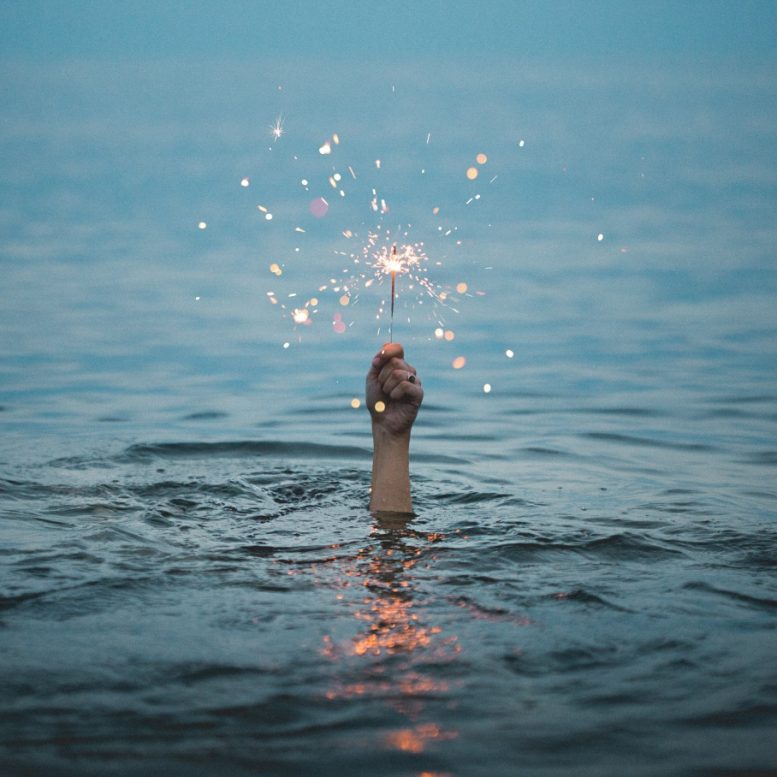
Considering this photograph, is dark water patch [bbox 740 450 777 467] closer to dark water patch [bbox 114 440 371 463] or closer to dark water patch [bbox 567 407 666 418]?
dark water patch [bbox 567 407 666 418]

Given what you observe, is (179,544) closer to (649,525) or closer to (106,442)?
(649,525)

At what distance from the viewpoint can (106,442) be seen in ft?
35.0

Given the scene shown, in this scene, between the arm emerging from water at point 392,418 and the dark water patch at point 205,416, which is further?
the dark water patch at point 205,416

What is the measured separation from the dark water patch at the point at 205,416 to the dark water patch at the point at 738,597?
699 cm

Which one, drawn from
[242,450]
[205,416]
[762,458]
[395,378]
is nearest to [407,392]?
[395,378]

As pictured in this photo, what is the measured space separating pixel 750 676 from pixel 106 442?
276 inches

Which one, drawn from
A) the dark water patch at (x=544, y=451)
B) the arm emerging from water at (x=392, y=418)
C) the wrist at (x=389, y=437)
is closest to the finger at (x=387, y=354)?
the arm emerging from water at (x=392, y=418)

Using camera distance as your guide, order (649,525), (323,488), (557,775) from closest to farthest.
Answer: (557,775)
(649,525)
(323,488)

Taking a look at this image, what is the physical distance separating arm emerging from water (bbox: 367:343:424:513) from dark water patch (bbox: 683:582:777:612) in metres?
1.96

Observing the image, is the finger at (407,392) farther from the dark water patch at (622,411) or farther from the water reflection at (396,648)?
the dark water patch at (622,411)

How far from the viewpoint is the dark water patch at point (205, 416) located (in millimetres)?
12281

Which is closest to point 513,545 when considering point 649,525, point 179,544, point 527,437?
point 649,525

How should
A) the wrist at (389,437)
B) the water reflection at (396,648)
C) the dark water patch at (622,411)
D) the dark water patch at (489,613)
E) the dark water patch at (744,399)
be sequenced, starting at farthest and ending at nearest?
the dark water patch at (744,399) → the dark water patch at (622,411) → the wrist at (389,437) → the dark water patch at (489,613) → the water reflection at (396,648)

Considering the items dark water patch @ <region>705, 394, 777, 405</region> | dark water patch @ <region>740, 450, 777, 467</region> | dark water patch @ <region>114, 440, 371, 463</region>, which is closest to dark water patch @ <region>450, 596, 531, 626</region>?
dark water patch @ <region>114, 440, 371, 463</region>
